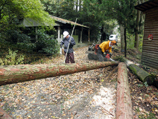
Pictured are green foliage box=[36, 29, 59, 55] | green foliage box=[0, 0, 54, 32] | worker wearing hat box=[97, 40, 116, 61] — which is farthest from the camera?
green foliage box=[36, 29, 59, 55]

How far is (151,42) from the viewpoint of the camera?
23.8 feet

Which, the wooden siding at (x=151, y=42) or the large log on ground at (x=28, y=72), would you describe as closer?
the large log on ground at (x=28, y=72)

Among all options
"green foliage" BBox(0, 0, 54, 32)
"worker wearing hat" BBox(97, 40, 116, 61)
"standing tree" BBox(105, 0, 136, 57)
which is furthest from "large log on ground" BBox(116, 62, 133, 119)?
"green foliage" BBox(0, 0, 54, 32)

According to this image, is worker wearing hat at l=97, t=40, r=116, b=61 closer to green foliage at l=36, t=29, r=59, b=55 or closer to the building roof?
the building roof

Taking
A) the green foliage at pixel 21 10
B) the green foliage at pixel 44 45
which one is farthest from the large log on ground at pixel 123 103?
the green foliage at pixel 44 45

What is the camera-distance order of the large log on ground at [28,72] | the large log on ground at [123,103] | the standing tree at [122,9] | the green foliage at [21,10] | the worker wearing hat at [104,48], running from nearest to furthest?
the large log on ground at [28,72] < the large log on ground at [123,103] < the worker wearing hat at [104,48] < the green foliage at [21,10] < the standing tree at [122,9]

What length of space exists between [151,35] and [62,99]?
7330 mm

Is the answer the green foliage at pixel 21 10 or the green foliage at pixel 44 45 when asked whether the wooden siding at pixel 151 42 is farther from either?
the green foliage at pixel 44 45

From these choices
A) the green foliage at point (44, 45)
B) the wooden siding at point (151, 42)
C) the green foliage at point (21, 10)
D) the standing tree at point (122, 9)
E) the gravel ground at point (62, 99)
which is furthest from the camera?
the green foliage at point (44, 45)

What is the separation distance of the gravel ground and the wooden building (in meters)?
4.04

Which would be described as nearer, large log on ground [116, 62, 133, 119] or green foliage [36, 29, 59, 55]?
large log on ground [116, 62, 133, 119]

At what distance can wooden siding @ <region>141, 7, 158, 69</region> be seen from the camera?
6919 mm

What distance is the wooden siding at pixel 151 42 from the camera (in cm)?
692

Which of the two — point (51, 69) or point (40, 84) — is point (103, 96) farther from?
point (40, 84)
